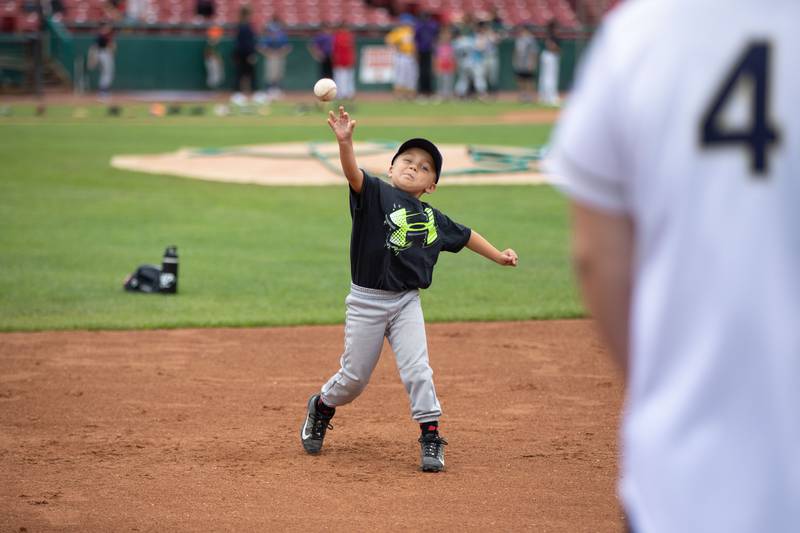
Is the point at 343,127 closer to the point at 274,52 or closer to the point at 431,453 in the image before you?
the point at 431,453

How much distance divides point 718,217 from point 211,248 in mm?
10927

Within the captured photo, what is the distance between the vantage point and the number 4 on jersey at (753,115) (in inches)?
67.1

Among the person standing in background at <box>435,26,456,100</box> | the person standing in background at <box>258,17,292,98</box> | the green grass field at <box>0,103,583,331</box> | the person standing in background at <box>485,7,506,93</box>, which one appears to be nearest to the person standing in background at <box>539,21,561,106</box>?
the person standing in background at <box>485,7,506,93</box>

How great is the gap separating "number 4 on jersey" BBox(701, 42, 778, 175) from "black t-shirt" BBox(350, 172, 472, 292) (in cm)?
354

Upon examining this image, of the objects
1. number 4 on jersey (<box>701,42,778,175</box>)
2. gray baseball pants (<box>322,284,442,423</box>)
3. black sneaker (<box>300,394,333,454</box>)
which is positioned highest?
number 4 on jersey (<box>701,42,778,175</box>)

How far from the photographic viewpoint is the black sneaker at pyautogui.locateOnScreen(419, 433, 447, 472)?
5363 mm

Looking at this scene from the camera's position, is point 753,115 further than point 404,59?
No

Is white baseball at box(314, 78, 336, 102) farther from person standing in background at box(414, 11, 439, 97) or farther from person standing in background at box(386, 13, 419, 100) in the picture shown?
person standing in background at box(414, 11, 439, 97)

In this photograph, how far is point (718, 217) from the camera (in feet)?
5.58

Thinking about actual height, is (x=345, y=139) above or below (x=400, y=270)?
above

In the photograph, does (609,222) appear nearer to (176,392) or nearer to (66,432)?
(66,432)

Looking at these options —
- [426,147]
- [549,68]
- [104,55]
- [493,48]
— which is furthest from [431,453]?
[493,48]

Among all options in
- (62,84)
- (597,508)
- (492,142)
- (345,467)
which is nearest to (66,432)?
(345,467)

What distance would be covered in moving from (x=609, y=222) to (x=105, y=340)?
277 inches
